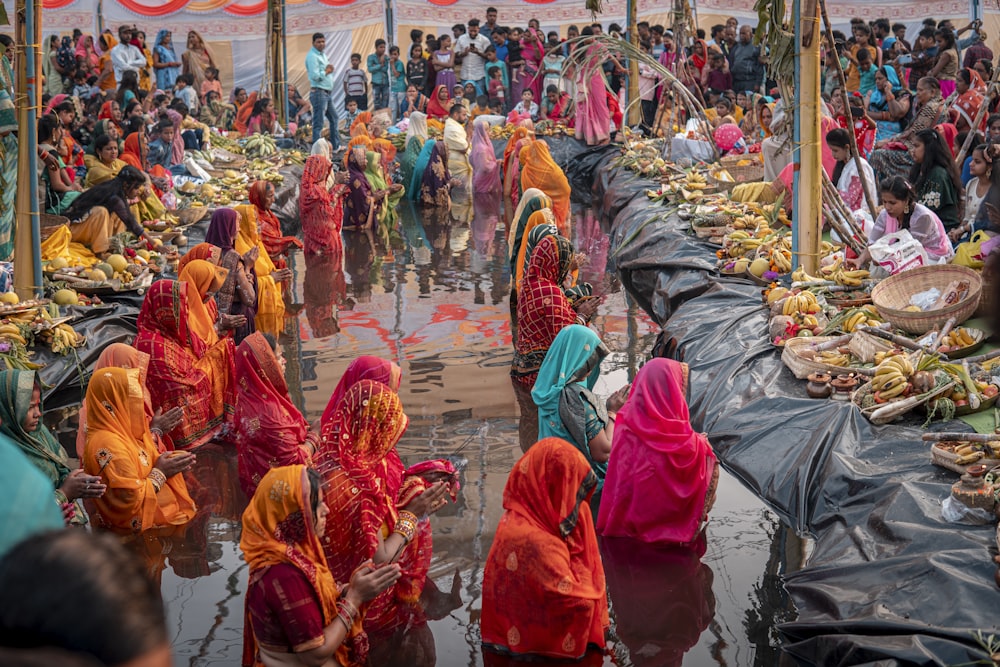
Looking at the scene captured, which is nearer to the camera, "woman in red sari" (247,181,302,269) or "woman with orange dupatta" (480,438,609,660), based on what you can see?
"woman with orange dupatta" (480,438,609,660)

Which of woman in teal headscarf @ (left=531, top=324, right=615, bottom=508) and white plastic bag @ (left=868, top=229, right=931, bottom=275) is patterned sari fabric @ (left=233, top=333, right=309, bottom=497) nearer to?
woman in teal headscarf @ (left=531, top=324, right=615, bottom=508)

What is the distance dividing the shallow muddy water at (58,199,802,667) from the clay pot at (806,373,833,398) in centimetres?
67

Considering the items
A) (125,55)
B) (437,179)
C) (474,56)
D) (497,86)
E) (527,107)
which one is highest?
(474,56)

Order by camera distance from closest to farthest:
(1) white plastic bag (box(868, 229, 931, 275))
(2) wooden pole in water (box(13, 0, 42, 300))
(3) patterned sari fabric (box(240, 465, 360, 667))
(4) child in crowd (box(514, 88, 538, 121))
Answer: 1. (3) patterned sari fabric (box(240, 465, 360, 667))
2. (1) white plastic bag (box(868, 229, 931, 275))
3. (2) wooden pole in water (box(13, 0, 42, 300))
4. (4) child in crowd (box(514, 88, 538, 121))

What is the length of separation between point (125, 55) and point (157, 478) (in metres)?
14.1

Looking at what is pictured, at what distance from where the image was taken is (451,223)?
1477 centimetres

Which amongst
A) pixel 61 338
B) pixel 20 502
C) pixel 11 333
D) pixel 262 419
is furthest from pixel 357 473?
pixel 61 338

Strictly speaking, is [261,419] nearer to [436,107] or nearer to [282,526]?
[282,526]

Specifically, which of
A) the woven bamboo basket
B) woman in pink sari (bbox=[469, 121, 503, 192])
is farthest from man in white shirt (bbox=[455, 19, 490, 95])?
the woven bamboo basket

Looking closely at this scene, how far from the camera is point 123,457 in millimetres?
5113

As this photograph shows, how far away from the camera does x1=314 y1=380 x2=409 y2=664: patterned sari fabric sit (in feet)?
13.5

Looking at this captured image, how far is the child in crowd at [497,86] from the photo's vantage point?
64.1ft

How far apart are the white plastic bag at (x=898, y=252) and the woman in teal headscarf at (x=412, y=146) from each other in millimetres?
9980

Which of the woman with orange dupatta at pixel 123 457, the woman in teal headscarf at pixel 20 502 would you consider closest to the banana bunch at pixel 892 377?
the woman with orange dupatta at pixel 123 457
